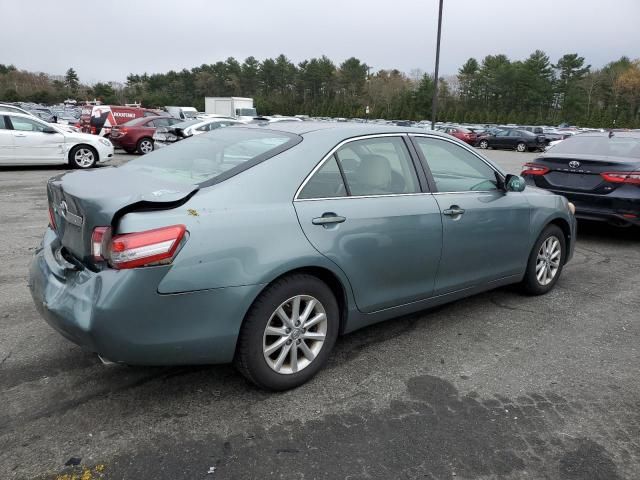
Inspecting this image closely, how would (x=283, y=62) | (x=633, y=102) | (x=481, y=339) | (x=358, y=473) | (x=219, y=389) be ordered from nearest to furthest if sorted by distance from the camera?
(x=358, y=473)
(x=219, y=389)
(x=481, y=339)
(x=633, y=102)
(x=283, y=62)

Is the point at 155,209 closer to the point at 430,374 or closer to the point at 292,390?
the point at 292,390

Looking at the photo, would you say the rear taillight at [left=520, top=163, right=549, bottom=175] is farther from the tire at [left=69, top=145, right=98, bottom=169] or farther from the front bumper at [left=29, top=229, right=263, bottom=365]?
the tire at [left=69, top=145, right=98, bottom=169]

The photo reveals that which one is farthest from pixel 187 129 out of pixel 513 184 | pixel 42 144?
pixel 513 184

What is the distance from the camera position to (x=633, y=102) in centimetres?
7575

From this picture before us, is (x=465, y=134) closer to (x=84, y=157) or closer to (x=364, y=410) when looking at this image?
(x=84, y=157)

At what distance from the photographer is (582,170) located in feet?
23.4

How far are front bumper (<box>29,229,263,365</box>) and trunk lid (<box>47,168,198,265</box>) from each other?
181 mm

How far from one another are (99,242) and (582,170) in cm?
641

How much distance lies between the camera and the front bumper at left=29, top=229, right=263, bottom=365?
2574 mm

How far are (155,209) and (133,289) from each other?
1.36 feet

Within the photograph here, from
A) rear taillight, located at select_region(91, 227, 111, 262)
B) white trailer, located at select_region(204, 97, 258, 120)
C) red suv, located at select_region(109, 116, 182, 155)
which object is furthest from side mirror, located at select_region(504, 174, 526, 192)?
white trailer, located at select_region(204, 97, 258, 120)

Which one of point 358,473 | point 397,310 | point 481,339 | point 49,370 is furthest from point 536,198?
point 49,370

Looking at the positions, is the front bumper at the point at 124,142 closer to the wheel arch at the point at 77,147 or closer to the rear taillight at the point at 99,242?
the wheel arch at the point at 77,147

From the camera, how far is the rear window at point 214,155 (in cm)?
319
